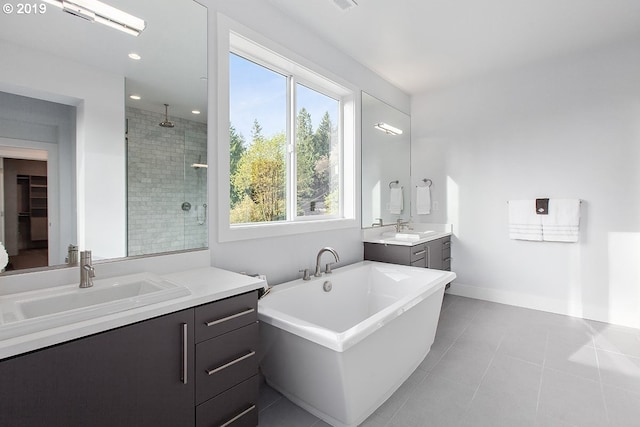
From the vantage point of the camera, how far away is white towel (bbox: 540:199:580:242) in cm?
325

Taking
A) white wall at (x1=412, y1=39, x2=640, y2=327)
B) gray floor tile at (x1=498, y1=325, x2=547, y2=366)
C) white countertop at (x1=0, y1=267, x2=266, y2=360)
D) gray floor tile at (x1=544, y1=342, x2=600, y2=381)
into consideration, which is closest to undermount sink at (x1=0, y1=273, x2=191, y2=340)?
white countertop at (x1=0, y1=267, x2=266, y2=360)

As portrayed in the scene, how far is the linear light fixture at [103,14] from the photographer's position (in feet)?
4.73

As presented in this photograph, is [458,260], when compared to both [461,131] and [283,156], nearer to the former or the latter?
[461,131]

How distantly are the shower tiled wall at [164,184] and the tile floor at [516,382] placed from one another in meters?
1.16

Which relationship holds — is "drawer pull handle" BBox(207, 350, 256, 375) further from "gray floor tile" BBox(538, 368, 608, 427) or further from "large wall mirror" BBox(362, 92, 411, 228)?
"large wall mirror" BBox(362, 92, 411, 228)

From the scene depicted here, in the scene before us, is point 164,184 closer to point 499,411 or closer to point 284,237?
point 284,237

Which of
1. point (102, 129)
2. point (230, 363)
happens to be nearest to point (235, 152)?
point (102, 129)

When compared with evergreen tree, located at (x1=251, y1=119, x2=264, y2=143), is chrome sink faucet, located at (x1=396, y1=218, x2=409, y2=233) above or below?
below

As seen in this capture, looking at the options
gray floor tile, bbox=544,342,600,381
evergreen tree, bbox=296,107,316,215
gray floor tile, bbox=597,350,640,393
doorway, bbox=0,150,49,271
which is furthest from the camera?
evergreen tree, bbox=296,107,316,215

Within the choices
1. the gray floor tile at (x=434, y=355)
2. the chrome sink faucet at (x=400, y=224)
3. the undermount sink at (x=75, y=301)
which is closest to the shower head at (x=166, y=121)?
the undermount sink at (x=75, y=301)

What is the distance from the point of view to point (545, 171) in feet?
11.4

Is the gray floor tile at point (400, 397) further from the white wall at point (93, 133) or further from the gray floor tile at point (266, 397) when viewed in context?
the white wall at point (93, 133)

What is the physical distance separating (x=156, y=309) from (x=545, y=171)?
156 inches

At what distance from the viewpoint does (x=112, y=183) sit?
158cm
